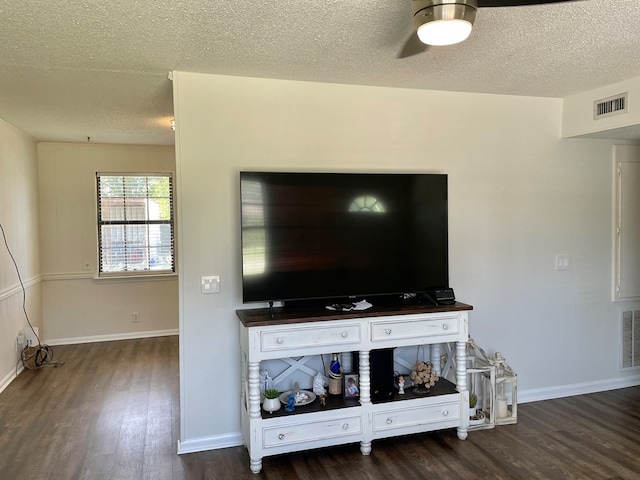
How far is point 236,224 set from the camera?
3143 mm

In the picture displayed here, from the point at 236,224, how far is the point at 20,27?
5.13 feet

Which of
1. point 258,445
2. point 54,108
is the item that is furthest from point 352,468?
point 54,108

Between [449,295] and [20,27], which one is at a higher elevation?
[20,27]

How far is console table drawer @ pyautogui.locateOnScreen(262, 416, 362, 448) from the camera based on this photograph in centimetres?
281

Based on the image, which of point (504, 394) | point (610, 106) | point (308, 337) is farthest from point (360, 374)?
point (610, 106)

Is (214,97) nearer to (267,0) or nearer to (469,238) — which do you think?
(267,0)

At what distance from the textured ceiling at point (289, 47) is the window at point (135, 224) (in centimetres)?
223

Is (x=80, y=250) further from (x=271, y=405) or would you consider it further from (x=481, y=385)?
(x=481, y=385)

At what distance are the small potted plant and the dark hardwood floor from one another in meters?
Result: 0.36

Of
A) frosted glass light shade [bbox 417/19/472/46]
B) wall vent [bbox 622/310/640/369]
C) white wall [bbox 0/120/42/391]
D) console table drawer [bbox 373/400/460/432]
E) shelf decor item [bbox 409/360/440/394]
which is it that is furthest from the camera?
white wall [bbox 0/120/42/391]

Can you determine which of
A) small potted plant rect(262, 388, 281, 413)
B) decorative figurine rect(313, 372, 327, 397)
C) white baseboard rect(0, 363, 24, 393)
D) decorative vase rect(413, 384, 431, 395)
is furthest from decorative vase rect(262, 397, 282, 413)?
white baseboard rect(0, 363, 24, 393)

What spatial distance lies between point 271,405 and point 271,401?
0.08 feet

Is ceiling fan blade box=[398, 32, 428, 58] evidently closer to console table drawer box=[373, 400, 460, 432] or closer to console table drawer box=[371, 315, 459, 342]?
console table drawer box=[371, 315, 459, 342]

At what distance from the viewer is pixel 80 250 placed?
18.9 ft
